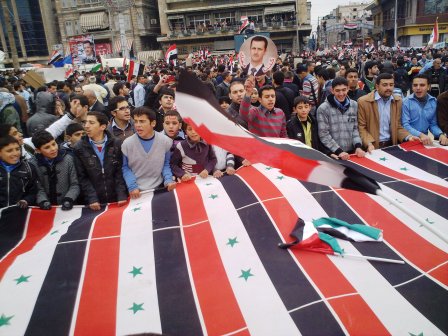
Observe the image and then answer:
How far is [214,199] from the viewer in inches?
130

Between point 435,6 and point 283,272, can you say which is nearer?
point 283,272

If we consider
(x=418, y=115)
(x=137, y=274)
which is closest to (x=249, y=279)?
(x=137, y=274)

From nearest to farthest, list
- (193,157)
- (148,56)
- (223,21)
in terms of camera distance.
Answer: (193,157) → (148,56) → (223,21)

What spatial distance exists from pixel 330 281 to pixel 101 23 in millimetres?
48606

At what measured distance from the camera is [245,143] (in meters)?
1.93

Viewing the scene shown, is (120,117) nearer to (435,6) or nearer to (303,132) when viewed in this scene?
(303,132)

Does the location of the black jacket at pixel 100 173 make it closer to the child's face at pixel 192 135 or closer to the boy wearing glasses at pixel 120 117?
the child's face at pixel 192 135

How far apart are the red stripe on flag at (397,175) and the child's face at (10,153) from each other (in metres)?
3.50

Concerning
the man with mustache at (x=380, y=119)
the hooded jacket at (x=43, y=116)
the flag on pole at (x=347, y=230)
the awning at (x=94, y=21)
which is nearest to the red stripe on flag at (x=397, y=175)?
the man with mustache at (x=380, y=119)

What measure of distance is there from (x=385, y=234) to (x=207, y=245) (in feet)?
4.30

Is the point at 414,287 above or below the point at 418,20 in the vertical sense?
below

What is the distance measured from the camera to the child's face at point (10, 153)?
3.26 metres

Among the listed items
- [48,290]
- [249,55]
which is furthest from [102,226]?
[249,55]

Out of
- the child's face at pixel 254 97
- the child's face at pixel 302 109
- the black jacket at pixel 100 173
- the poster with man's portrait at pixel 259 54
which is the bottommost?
the black jacket at pixel 100 173
